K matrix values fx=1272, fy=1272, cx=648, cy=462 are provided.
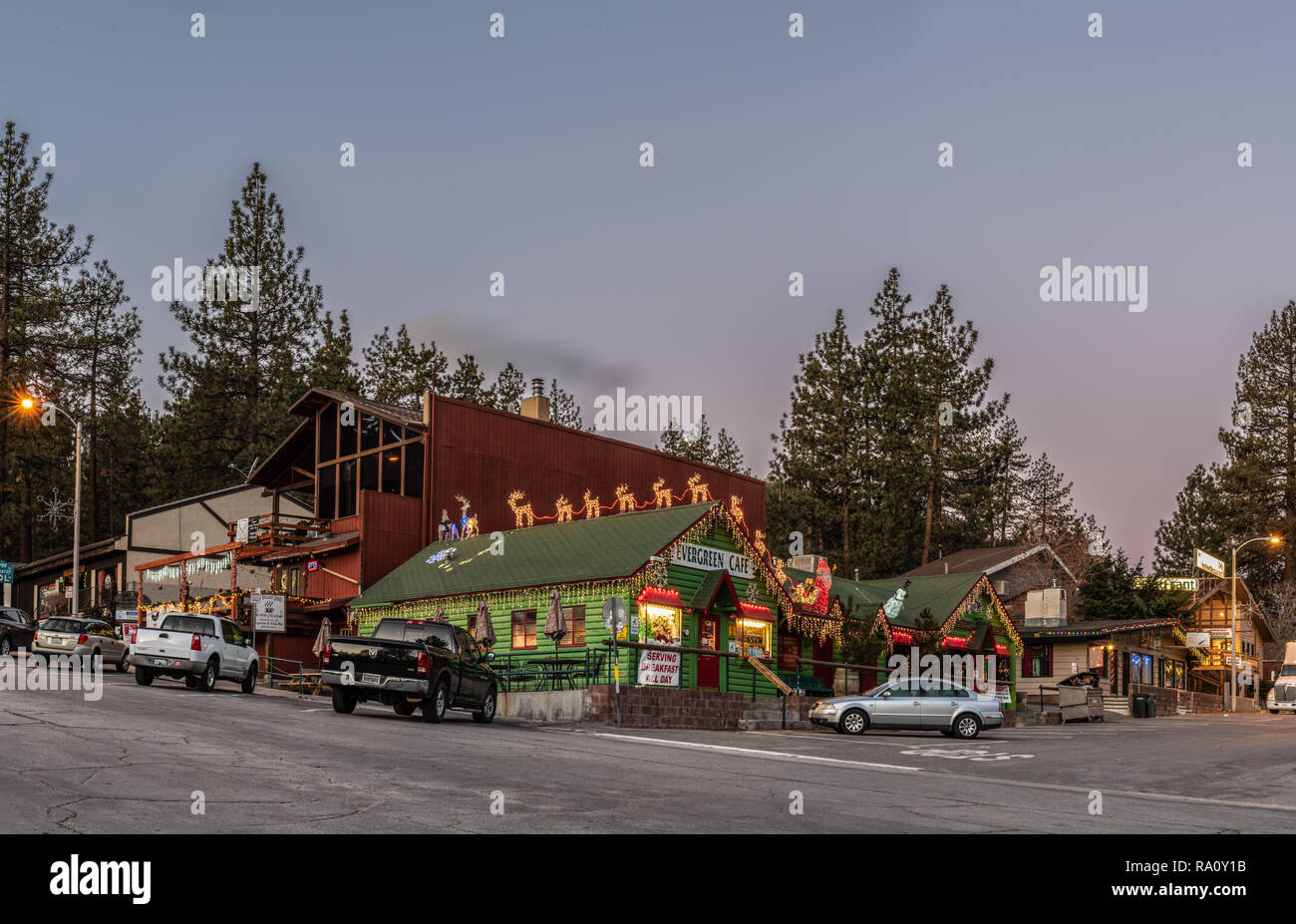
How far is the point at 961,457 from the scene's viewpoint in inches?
2899

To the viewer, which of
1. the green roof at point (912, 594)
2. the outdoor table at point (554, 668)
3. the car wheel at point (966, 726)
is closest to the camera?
the outdoor table at point (554, 668)

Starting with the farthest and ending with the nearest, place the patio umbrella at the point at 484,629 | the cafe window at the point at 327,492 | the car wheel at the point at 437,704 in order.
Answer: the cafe window at the point at 327,492 → the patio umbrella at the point at 484,629 → the car wheel at the point at 437,704

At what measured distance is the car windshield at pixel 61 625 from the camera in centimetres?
3453

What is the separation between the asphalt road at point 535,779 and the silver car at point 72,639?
31.8 ft

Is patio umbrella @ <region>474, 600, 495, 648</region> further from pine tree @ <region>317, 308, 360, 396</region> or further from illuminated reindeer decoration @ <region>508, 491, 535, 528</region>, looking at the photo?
pine tree @ <region>317, 308, 360, 396</region>

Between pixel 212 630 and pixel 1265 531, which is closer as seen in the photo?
pixel 212 630

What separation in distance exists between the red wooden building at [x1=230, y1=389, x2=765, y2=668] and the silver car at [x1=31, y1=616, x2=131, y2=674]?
16.3 feet

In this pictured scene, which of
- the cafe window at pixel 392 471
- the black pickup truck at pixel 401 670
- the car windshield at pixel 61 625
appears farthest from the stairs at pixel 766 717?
the car windshield at pixel 61 625

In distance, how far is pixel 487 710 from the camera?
27.5 metres

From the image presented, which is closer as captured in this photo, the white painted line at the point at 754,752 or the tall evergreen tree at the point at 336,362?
the white painted line at the point at 754,752

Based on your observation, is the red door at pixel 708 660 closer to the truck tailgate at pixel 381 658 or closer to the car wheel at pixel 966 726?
the car wheel at pixel 966 726

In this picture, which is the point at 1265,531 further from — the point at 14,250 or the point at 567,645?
the point at 14,250
